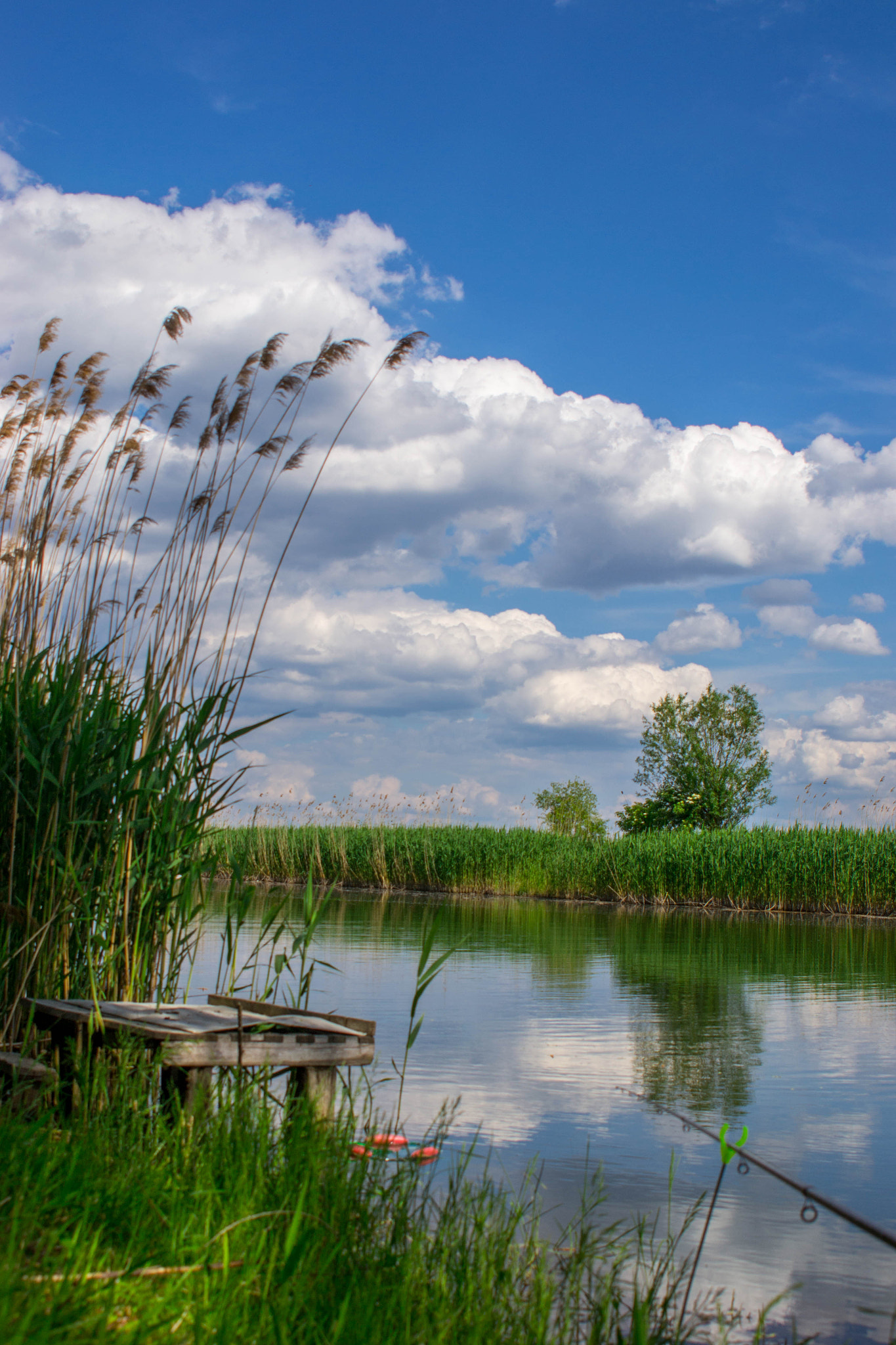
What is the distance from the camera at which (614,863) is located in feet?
66.2

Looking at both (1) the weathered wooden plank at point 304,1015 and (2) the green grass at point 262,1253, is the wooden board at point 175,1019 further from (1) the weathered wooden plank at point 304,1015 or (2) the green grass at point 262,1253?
(2) the green grass at point 262,1253

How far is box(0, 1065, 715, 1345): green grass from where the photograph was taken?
1723 mm

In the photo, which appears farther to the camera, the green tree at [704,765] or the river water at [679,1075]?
the green tree at [704,765]

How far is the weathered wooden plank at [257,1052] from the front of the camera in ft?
9.66

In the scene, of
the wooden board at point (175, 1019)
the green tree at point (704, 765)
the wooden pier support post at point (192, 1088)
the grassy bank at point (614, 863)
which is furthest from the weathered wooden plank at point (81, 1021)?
the green tree at point (704, 765)

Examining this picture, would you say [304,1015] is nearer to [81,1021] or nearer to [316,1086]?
[316,1086]

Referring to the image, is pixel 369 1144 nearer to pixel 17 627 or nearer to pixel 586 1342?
pixel 586 1342

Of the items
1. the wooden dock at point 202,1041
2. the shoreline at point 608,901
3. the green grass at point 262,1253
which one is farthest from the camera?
the shoreline at point 608,901

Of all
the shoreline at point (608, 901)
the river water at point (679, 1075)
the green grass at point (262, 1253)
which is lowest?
the shoreline at point (608, 901)

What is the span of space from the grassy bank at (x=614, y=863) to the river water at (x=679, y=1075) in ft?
22.8

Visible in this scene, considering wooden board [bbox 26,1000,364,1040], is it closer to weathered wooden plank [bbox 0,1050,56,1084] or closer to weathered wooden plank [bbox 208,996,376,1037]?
weathered wooden plank [bbox 208,996,376,1037]

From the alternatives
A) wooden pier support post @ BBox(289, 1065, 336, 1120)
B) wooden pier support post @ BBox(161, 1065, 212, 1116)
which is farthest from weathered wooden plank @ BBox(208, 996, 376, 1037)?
wooden pier support post @ BBox(161, 1065, 212, 1116)

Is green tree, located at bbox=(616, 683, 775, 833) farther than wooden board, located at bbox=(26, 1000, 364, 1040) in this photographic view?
Yes

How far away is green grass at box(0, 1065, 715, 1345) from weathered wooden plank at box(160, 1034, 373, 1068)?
0.49 feet
